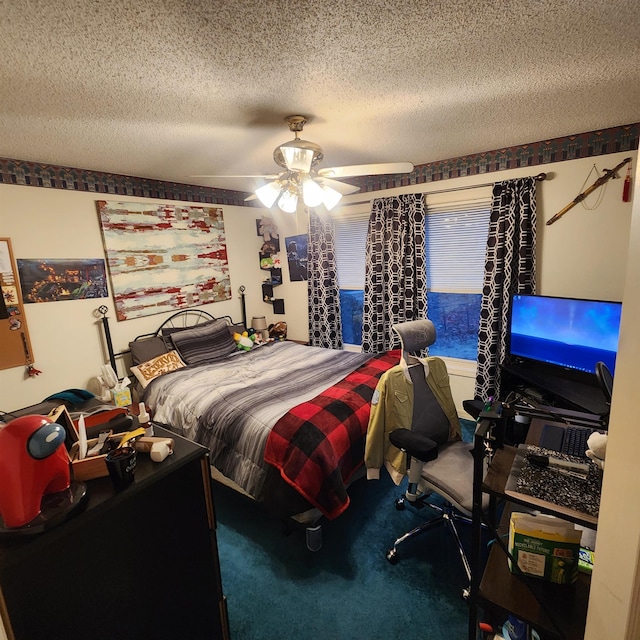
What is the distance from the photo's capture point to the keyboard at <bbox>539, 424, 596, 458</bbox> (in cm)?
128

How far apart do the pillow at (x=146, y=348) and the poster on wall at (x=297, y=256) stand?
1.86 metres

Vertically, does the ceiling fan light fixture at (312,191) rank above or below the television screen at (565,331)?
above

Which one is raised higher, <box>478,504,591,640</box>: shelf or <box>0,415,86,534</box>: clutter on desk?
<box>0,415,86,534</box>: clutter on desk

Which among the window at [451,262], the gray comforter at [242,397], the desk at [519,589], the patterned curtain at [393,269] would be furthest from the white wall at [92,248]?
the desk at [519,589]

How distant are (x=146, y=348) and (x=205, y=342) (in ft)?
1.86

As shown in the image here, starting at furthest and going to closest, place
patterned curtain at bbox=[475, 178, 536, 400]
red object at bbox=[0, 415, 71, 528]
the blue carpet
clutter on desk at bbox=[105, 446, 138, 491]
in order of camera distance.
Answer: patterned curtain at bbox=[475, 178, 536, 400]
the blue carpet
clutter on desk at bbox=[105, 446, 138, 491]
red object at bbox=[0, 415, 71, 528]

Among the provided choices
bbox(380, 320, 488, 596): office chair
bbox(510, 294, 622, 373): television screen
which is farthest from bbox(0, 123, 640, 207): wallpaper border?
bbox(380, 320, 488, 596): office chair

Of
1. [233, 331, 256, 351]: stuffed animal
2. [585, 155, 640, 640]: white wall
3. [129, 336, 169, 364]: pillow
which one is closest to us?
[585, 155, 640, 640]: white wall

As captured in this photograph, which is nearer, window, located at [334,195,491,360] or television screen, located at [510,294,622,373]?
television screen, located at [510,294,622,373]

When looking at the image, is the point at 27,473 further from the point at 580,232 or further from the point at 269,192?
the point at 580,232

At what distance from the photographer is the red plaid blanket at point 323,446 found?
6.33ft

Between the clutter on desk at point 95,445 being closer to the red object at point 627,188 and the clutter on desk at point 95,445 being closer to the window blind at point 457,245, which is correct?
the window blind at point 457,245

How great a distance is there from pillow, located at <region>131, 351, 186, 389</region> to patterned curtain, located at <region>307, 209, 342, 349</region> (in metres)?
1.71

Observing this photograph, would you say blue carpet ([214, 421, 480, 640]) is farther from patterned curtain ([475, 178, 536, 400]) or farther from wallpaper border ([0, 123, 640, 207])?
wallpaper border ([0, 123, 640, 207])
